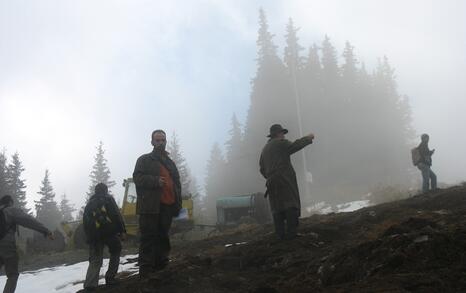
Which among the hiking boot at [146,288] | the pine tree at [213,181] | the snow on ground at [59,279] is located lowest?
the snow on ground at [59,279]

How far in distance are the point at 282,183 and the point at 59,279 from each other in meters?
6.19

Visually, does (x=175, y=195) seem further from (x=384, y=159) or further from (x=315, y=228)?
(x=384, y=159)

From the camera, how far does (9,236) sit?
841cm

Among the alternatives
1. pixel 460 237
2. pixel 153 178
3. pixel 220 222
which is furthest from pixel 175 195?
pixel 220 222

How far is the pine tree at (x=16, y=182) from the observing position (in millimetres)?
56441

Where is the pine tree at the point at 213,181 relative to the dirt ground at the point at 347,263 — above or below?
above

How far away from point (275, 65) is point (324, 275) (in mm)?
50366

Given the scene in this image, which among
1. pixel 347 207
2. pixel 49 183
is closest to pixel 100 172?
pixel 49 183

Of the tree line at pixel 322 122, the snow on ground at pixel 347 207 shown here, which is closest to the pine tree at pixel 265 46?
the tree line at pixel 322 122

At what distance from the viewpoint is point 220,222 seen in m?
22.5

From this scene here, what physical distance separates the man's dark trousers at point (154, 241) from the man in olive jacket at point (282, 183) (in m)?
2.02

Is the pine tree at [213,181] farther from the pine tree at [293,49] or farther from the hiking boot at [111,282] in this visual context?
the hiking boot at [111,282]

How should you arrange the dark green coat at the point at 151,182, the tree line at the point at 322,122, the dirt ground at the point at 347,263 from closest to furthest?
the dirt ground at the point at 347,263, the dark green coat at the point at 151,182, the tree line at the point at 322,122

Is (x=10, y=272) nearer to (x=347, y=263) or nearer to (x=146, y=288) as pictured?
(x=146, y=288)
